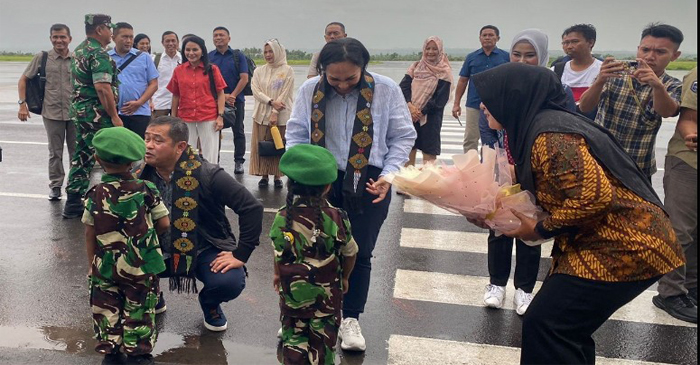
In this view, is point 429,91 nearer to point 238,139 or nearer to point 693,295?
point 238,139

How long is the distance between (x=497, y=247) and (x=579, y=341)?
1.91m

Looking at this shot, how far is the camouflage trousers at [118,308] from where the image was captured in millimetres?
3609

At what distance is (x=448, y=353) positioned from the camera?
4152 mm

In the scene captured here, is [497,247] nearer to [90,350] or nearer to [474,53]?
[90,350]

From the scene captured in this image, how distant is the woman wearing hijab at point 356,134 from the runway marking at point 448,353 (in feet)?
0.86

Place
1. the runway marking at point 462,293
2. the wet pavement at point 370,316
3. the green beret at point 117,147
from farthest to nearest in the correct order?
the runway marking at point 462,293
the wet pavement at point 370,316
the green beret at point 117,147

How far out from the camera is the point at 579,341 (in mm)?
2896

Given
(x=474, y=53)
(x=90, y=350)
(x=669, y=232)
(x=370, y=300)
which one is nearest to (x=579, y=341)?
(x=669, y=232)

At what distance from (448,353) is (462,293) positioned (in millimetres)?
1102

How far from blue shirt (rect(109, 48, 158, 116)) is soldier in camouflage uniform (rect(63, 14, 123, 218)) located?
872 mm

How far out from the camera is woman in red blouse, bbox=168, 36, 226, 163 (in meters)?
7.80

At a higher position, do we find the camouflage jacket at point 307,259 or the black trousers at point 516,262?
the camouflage jacket at point 307,259

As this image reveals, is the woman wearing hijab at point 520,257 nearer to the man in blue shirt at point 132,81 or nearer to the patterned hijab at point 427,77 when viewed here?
the patterned hijab at point 427,77

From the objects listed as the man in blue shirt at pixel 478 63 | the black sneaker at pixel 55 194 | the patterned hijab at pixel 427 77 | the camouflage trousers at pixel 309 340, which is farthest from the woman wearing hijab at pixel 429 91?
the camouflage trousers at pixel 309 340
